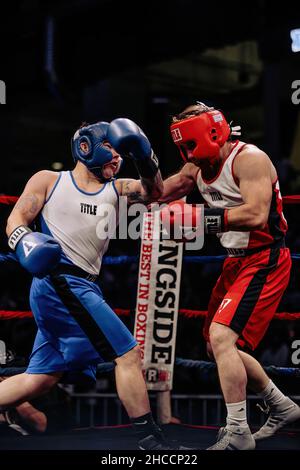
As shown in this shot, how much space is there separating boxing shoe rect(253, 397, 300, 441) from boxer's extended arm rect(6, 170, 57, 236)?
1.11 m

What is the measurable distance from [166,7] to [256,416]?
10.1ft

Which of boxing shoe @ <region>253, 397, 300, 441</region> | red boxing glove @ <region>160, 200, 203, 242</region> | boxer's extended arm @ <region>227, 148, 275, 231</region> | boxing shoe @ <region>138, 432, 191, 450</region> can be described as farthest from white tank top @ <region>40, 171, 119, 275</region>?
boxing shoe @ <region>253, 397, 300, 441</region>

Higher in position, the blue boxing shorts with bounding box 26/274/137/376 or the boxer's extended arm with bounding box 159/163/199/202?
the boxer's extended arm with bounding box 159/163/199/202

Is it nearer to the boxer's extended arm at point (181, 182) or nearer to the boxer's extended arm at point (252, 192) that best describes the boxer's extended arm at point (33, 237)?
the boxer's extended arm at point (181, 182)

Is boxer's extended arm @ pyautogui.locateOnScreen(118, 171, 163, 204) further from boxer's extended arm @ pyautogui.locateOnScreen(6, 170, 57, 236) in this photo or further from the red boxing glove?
boxer's extended arm @ pyautogui.locateOnScreen(6, 170, 57, 236)

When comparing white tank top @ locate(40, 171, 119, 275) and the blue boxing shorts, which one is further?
white tank top @ locate(40, 171, 119, 275)

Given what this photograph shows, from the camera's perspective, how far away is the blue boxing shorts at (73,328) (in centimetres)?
256

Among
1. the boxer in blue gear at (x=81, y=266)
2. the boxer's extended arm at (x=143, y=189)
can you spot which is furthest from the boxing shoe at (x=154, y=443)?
the boxer's extended arm at (x=143, y=189)

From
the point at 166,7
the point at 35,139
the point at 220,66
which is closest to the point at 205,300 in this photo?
the point at 166,7

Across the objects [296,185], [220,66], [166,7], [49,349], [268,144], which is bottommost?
[49,349]

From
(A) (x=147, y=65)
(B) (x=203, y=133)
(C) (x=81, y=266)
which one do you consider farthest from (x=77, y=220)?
(A) (x=147, y=65)

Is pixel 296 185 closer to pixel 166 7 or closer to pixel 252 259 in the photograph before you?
pixel 166 7

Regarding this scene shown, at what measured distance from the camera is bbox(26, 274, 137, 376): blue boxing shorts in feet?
8.39

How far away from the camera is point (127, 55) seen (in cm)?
614
